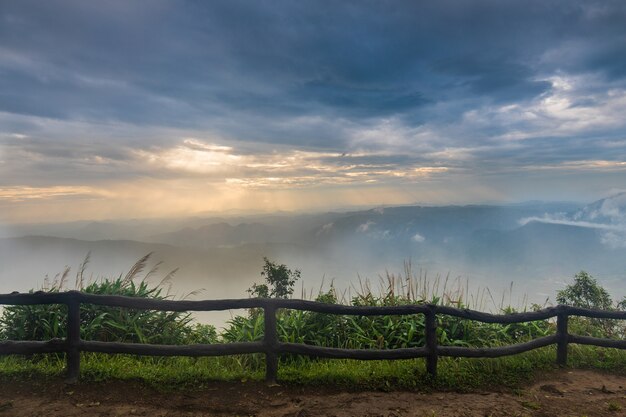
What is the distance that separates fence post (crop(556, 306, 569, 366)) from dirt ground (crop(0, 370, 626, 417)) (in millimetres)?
905

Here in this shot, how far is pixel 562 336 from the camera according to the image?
697 cm

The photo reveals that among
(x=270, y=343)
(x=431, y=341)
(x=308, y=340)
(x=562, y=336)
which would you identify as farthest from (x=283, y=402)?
(x=562, y=336)

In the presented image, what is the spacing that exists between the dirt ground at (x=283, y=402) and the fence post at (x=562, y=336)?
0.91 m

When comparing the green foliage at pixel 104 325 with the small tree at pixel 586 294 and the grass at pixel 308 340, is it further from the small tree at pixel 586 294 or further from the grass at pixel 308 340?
the small tree at pixel 586 294

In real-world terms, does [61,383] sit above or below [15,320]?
below

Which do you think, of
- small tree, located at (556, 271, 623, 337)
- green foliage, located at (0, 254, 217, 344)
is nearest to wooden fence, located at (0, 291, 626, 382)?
green foliage, located at (0, 254, 217, 344)

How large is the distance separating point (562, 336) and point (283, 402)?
5.04 meters

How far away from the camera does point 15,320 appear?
7.53 metres

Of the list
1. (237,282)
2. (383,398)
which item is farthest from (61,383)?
(237,282)

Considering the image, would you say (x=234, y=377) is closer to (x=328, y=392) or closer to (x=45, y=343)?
(x=328, y=392)

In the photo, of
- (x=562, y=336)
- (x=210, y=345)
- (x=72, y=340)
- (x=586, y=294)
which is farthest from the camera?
(x=586, y=294)

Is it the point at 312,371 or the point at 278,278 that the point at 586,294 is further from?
the point at 312,371

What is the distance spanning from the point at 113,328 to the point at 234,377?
9.32ft

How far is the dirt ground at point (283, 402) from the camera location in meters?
5.20
